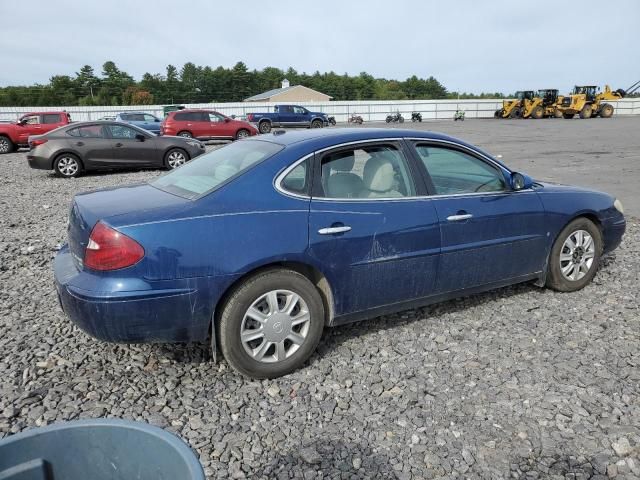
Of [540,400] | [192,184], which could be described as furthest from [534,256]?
[192,184]

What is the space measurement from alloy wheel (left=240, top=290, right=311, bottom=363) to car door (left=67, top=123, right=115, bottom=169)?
1199cm

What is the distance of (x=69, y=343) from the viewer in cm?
400

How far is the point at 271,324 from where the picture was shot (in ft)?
11.2

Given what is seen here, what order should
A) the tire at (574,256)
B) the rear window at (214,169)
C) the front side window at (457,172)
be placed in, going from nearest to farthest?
the rear window at (214,169), the front side window at (457,172), the tire at (574,256)

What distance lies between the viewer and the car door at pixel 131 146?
1402 centimetres

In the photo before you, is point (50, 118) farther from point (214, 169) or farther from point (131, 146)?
point (214, 169)

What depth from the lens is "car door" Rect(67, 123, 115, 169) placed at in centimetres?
1370

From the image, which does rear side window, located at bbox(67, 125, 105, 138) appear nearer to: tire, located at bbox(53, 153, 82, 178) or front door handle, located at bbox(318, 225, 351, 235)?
tire, located at bbox(53, 153, 82, 178)

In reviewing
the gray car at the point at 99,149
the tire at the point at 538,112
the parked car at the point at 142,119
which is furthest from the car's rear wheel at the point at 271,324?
the tire at the point at 538,112

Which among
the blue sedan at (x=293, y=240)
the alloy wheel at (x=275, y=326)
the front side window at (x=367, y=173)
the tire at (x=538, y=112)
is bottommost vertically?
the alloy wheel at (x=275, y=326)

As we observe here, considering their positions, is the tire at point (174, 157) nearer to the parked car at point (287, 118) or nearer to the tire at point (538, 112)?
the parked car at point (287, 118)

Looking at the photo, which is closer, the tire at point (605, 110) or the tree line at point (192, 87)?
the tire at point (605, 110)

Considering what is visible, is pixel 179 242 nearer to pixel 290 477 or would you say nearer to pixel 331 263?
pixel 331 263

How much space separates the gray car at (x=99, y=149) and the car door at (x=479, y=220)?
35.8 ft
